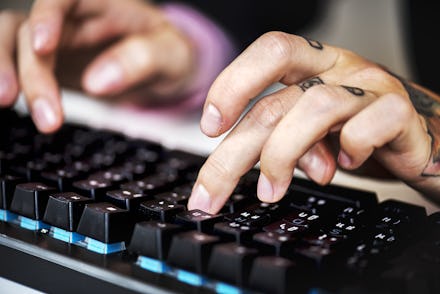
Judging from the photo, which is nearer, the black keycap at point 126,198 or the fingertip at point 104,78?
the black keycap at point 126,198

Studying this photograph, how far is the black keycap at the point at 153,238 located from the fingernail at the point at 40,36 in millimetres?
341

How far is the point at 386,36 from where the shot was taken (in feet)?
4.39

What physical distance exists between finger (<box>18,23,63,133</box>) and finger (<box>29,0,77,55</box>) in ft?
0.06

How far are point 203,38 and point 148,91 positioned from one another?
192 millimetres

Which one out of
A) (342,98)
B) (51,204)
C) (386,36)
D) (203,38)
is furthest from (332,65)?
(386,36)

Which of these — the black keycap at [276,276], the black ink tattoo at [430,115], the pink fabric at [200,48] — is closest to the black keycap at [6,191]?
the black keycap at [276,276]

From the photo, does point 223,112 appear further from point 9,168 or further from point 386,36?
point 386,36

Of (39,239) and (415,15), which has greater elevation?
(415,15)

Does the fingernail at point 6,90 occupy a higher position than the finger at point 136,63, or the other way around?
the finger at point 136,63

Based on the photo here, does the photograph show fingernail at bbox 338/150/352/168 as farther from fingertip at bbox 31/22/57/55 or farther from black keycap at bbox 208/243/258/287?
fingertip at bbox 31/22/57/55

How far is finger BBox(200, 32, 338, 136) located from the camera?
18.2 inches

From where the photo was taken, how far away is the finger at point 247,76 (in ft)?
1.52

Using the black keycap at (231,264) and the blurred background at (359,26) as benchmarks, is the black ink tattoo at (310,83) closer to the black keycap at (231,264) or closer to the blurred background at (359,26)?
the black keycap at (231,264)

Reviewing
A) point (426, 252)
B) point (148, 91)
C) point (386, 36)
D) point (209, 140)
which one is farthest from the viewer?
point (386, 36)
